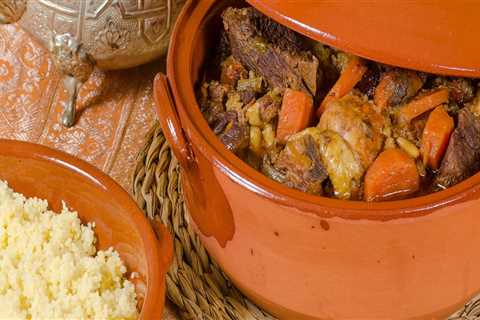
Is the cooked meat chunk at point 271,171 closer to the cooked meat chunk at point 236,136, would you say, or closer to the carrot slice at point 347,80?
the cooked meat chunk at point 236,136

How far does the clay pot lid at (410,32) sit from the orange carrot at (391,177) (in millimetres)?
184

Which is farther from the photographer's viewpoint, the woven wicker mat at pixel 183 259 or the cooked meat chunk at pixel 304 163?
the woven wicker mat at pixel 183 259

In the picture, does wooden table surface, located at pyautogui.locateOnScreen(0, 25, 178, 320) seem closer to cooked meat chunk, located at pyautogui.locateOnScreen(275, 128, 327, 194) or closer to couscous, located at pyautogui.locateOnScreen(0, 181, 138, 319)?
couscous, located at pyautogui.locateOnScreen(0, 181, 138, 319)

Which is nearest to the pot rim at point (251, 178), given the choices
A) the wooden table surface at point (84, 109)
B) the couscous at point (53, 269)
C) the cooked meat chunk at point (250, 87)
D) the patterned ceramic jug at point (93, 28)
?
the cooked meat chunk at point (250, 87)

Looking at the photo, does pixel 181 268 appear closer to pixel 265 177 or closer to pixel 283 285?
pixel 283 285

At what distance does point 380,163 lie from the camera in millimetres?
1436

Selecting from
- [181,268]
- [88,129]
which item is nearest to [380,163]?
[181,268]

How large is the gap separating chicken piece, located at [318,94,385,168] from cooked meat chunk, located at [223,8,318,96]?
9 centimetres

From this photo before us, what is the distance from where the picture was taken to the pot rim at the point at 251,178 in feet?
4.39

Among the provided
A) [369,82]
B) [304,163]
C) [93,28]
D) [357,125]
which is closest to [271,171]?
[304,163]

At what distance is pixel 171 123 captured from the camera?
151 cm

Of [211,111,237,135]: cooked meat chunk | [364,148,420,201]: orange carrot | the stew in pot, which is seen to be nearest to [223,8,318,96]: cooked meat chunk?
the stew in pot

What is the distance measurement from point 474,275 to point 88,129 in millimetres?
1206

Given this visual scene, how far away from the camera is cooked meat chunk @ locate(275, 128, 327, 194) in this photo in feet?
4.73
